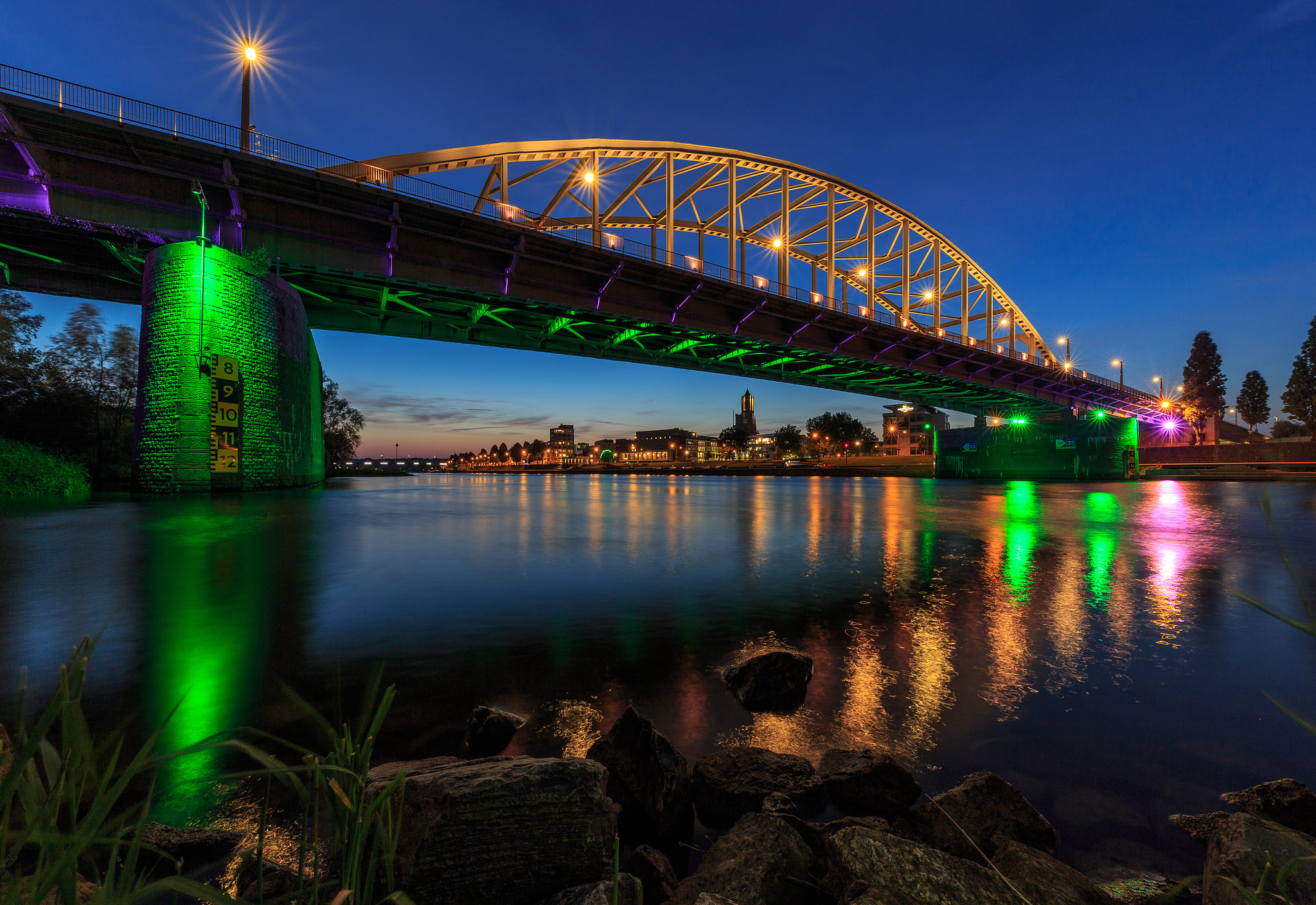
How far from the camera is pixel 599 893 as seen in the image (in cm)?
209

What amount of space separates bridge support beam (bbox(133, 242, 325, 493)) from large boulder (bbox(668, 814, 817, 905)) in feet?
87.6

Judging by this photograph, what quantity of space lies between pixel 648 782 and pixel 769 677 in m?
1.74

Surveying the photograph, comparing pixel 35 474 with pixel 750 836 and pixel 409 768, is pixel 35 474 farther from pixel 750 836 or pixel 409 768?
pixel 750 836

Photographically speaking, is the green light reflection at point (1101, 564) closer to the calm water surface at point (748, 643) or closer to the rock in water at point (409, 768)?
the calm water surface at point (748, 643)

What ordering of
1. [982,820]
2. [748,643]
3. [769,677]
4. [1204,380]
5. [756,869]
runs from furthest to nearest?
[1204,380], [748,643], [769,677], [982,820], [756,869]

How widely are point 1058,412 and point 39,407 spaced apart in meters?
93.1

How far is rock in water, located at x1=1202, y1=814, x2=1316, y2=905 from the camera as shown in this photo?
2152 mm

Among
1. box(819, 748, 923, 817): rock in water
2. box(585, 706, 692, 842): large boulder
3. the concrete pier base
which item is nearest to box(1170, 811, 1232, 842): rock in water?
box(819, 748, 923, 817): rock in water

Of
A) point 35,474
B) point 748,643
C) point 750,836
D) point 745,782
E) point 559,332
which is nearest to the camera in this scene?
point 750,836

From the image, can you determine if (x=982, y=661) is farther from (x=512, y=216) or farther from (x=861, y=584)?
(x=512, y=216)

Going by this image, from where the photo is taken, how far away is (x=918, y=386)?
53531 mm

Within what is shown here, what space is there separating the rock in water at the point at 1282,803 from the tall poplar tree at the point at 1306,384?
109 m

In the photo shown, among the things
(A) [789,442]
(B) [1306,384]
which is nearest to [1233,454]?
(B) [1306,384]

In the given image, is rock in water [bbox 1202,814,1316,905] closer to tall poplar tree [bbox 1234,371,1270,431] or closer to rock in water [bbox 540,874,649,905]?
rock in water [bbox 540,874,649,905]
